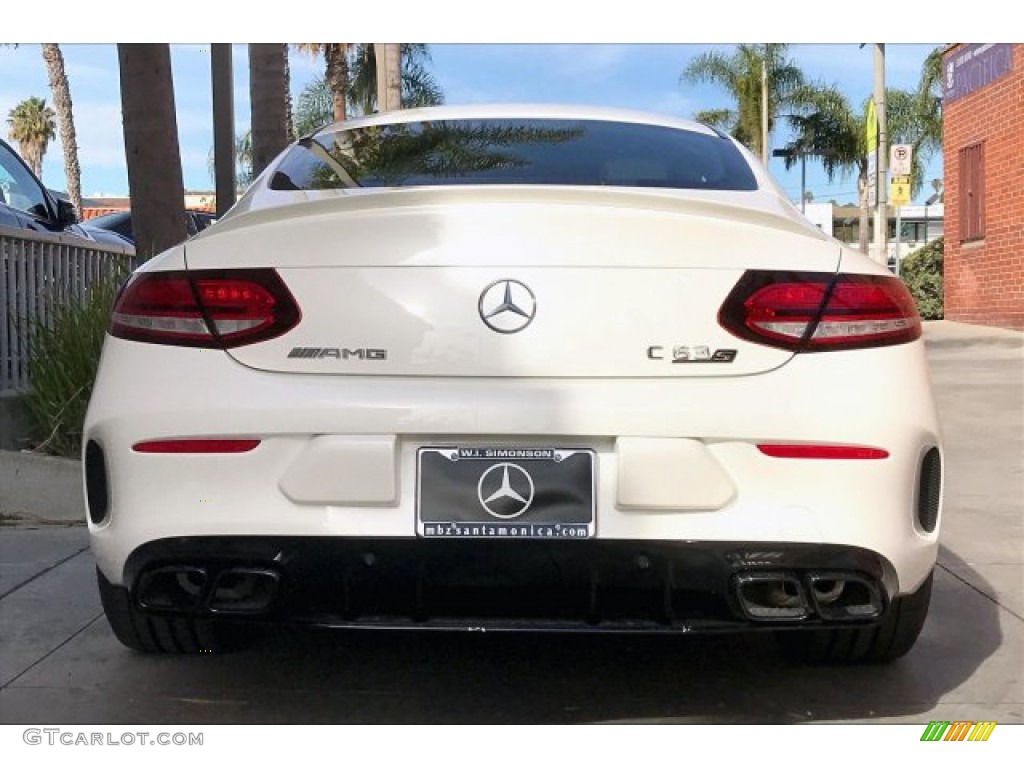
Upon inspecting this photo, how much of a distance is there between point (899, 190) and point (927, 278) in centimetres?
552

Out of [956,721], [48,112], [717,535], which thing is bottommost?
[956,721]

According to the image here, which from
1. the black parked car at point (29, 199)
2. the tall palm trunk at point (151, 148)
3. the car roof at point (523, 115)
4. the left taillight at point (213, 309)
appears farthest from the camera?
the black parked car at point (29, 199)

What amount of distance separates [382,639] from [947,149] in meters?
18.1

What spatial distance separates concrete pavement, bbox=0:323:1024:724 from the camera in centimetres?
308

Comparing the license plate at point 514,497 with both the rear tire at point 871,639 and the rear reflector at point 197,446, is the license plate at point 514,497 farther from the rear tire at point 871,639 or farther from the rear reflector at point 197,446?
the rear tire at point 871,639

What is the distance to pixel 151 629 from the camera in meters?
3.13

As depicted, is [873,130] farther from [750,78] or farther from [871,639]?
[750,78]

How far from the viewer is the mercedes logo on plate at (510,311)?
8.56 feet

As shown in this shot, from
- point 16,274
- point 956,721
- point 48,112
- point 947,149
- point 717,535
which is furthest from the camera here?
point 48,112

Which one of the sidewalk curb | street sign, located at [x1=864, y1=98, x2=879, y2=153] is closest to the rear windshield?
the sidewalk curb

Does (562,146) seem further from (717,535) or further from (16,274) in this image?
(16,274)

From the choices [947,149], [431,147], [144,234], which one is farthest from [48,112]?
[431,147]

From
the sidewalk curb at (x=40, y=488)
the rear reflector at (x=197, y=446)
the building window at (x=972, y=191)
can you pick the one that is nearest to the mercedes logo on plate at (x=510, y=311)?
the rear reflector at (x=197, y=446)

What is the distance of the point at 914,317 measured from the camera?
2.85m
